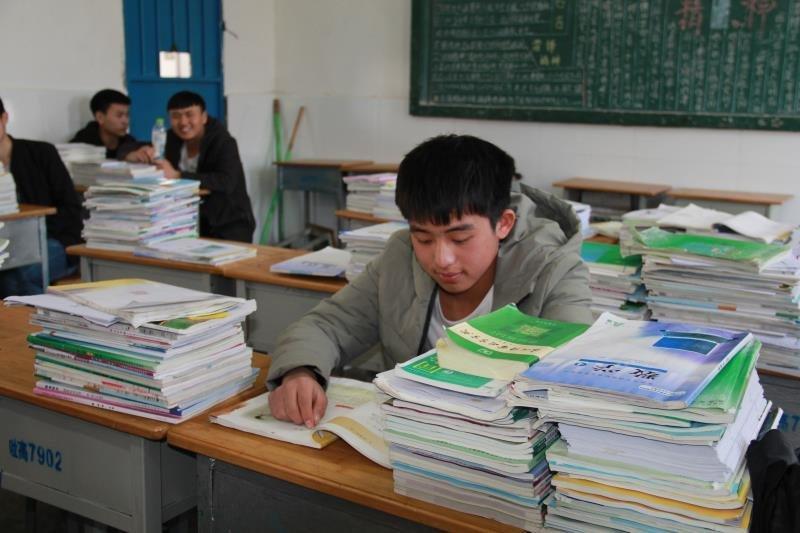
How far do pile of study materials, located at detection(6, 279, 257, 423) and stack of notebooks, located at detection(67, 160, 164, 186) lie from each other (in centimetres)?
231

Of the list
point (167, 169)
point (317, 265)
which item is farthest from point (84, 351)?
point (167, 169)

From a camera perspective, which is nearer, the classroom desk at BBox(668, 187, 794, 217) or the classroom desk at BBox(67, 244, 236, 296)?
the classroom desk at BBox(67, 244, 236, 296)

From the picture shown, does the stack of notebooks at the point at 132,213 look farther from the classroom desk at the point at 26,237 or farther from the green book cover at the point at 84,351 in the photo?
the green book cover at the point at 84,351

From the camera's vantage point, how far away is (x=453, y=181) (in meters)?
1.59

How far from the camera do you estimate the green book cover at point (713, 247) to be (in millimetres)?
2291

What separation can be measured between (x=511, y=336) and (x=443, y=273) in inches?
15.7

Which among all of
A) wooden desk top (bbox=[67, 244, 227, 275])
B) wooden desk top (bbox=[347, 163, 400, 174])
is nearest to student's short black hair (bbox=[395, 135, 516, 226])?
wooden desk top (bbox=[67, 244, 227, 275])

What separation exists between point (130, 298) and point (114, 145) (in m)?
4.05

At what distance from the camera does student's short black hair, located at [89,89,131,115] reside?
17.2ft

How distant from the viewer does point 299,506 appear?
4.40 feet

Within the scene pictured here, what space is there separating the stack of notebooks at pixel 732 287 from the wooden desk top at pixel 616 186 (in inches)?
107

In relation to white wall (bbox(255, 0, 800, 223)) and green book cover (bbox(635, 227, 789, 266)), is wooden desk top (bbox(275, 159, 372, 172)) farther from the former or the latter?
green book cover (bbox(635, 227, 789, 266))

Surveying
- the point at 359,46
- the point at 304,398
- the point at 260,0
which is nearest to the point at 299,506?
the point at 304,398

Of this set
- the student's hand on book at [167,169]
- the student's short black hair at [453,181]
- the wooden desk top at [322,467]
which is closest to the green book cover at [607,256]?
the student's short black hair at [453,181]
